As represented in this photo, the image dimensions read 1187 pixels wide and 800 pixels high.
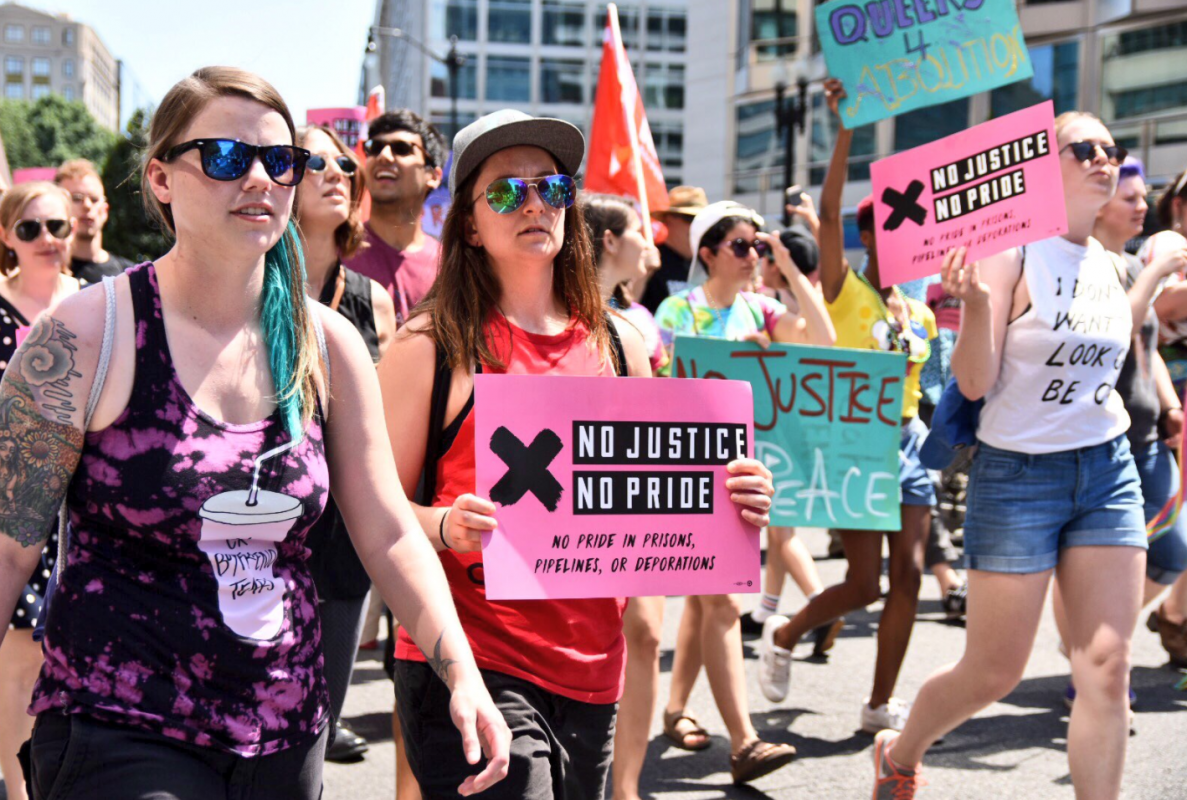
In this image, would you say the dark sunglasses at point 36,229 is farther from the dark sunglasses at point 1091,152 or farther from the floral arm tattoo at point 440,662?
the dark sunglasses at point 1091,152

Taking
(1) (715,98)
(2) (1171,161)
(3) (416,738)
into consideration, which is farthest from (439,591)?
(1) (715,98)

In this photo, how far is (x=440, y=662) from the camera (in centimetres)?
226

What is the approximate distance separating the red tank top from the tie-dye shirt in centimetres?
263

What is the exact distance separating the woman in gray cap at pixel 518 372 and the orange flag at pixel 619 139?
452 centimetres

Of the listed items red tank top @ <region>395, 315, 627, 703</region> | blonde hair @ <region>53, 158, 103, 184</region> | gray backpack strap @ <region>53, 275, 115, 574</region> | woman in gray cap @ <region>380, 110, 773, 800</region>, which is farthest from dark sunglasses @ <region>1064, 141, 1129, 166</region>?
blonde hair @ <region>53, 158, 103, 184</region>

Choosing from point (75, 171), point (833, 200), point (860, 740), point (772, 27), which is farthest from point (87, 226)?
point (772, 27)

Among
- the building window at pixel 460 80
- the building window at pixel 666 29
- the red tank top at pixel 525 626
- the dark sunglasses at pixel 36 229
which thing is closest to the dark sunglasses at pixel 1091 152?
the red tank top at pixel 525 626

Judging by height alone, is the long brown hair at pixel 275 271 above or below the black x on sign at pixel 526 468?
above

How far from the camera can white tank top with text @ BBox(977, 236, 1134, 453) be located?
384cm

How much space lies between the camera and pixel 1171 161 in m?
25.9

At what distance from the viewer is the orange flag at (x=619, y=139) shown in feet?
25.0

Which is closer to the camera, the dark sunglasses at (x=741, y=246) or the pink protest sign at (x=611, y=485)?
the pink protest sign at (x=611, y=485)

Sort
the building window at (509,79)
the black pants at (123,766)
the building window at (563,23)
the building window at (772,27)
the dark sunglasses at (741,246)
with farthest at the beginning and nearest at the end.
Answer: the building window at (563,23)
the building window at (509,79)
the building window at (772,27)
the dark sunglasses at (741,246)
the black pants at (123,766)

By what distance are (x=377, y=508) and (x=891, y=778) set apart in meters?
2.36
